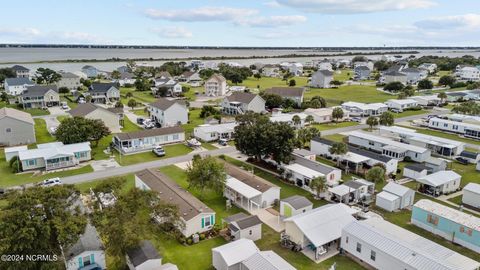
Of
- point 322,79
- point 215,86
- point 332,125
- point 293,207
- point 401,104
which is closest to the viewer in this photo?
point 293,207

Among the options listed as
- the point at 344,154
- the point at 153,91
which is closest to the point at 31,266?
the point at 344,154

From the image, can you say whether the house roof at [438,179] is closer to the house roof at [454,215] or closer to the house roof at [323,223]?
the house roof at [454,215]

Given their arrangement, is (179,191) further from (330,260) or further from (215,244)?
(330,260)

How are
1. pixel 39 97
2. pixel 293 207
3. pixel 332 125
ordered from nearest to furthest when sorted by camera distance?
pixel 293 207, pixel 332 125, pixel 39 97

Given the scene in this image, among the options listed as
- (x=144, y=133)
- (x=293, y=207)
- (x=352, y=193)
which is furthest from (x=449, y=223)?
(x=144, y=133)

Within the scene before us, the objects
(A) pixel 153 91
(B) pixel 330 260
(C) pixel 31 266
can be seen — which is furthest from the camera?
(A) pixel 153 91

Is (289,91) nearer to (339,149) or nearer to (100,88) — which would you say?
(339,149)
